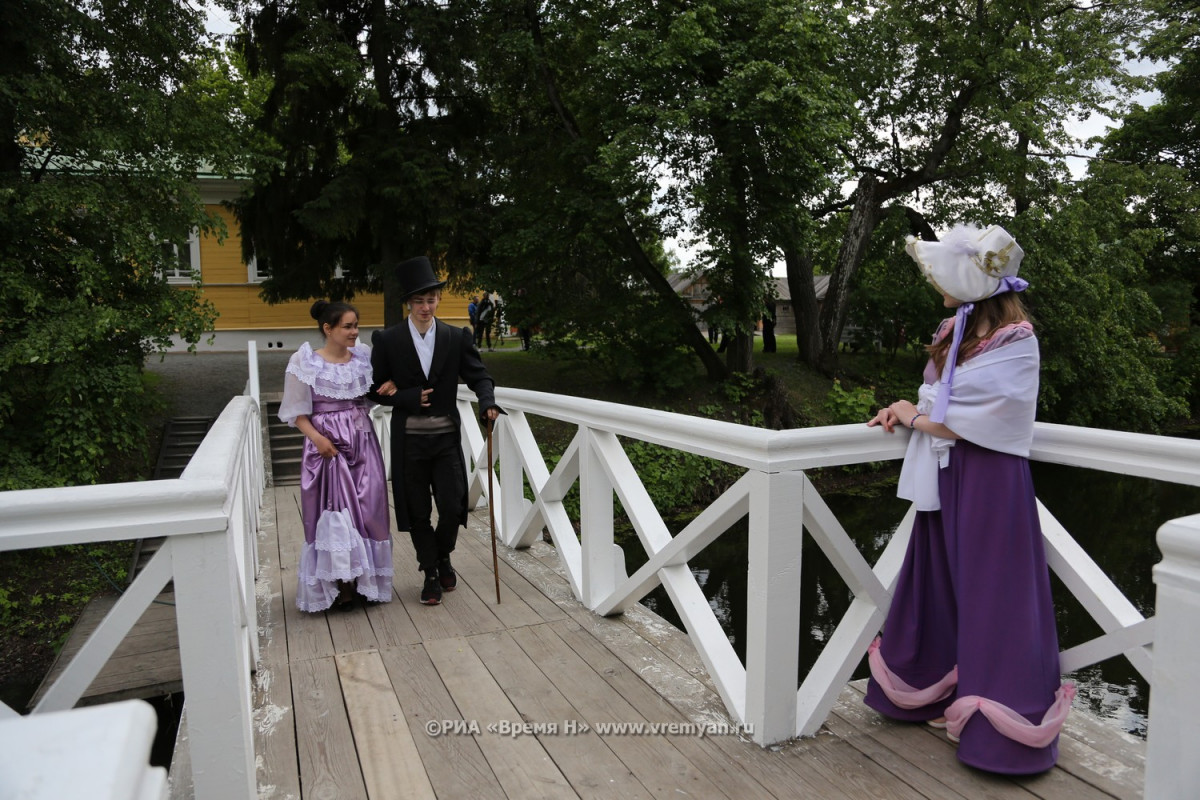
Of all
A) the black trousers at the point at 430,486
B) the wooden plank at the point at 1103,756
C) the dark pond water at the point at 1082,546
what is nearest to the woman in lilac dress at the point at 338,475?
the black trousers at the point at 430,486

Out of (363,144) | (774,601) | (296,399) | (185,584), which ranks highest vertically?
(363,144)

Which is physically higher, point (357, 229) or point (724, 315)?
point (357, 229)

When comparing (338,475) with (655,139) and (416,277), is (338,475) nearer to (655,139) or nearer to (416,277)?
(416,277)

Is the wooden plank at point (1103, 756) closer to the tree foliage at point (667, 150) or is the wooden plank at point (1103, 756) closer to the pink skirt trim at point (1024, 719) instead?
the pink skirt trim at point (1024, 719)

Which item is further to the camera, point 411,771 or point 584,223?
point 584,223

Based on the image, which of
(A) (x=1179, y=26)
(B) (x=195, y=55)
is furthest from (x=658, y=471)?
(A) (x=1179, y=26)

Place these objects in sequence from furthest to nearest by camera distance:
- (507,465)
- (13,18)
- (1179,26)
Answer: (1179,26)
(13,18)
(507,465)

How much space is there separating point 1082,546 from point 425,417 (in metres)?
10.3

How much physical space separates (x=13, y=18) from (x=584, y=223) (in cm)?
688

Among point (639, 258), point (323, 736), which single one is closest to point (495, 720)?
point (323, 736)

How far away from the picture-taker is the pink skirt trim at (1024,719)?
6.86 feet

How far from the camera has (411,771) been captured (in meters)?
2.33

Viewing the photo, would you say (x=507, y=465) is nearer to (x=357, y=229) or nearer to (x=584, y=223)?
(x=584, y=223)

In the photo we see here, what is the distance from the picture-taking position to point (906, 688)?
95.6 inches
